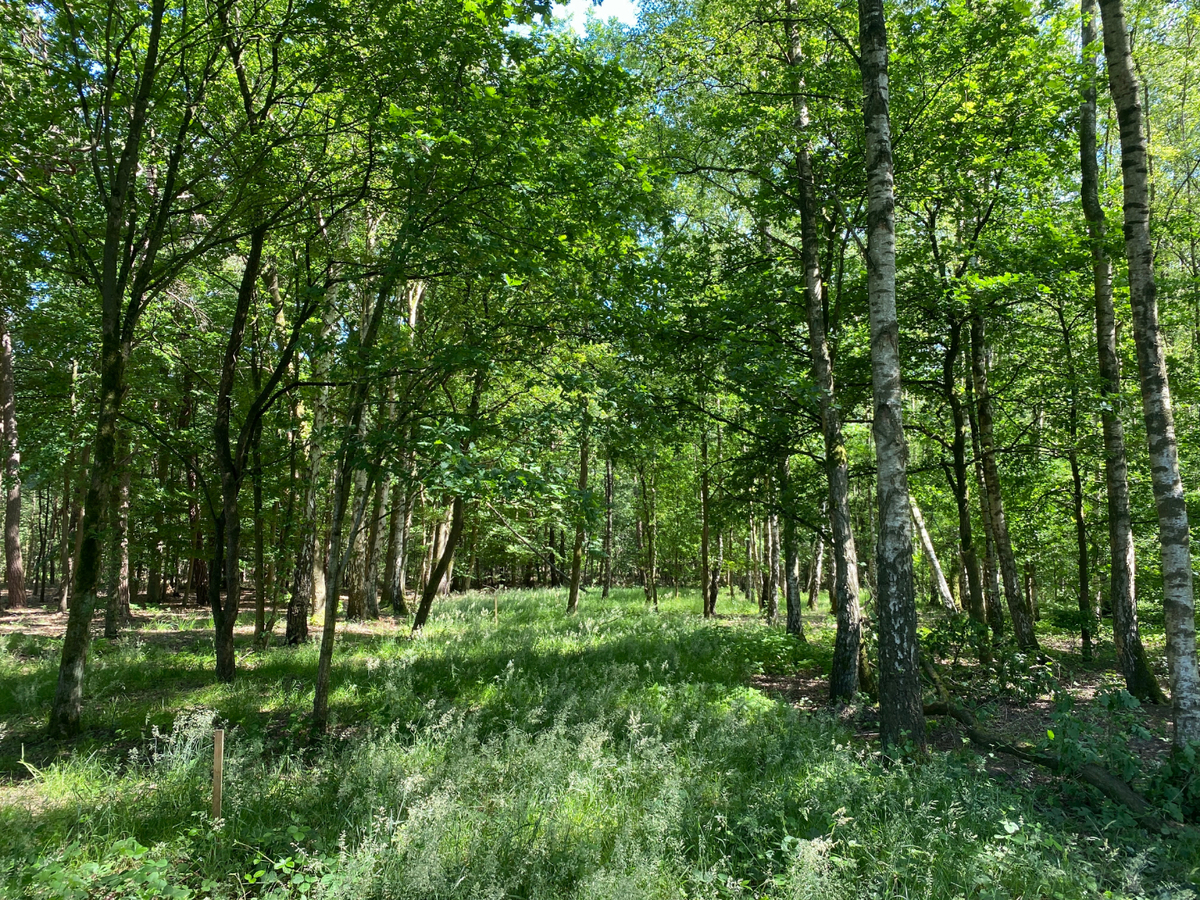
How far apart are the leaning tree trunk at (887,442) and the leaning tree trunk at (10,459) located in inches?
676

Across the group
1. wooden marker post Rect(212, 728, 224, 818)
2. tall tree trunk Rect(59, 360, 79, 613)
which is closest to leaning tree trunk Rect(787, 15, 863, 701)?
wooden marker post Rect(212, 728, 224, 818)

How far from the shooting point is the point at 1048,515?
57.9 feet

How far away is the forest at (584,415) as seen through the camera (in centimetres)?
405

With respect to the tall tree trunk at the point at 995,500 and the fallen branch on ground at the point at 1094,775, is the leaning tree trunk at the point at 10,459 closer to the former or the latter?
the fallen branch on ground at the point at 1094,775

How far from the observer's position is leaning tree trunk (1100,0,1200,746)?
572 centimetres

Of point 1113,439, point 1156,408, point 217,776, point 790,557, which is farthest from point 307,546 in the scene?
point 1113,439

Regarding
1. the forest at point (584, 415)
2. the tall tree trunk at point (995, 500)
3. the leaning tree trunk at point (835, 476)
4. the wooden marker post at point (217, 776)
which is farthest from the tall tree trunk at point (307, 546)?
the tall tree trunk at point (995, 500)

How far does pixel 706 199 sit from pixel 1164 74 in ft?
40.8

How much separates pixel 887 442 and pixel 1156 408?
9.16 feet

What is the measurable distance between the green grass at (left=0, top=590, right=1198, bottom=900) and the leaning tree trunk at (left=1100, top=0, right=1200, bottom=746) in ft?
6.25

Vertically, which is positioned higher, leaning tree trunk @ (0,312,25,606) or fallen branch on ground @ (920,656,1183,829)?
leaning tree trunk @ (0,312,25,606)

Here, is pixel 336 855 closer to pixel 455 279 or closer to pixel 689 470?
pixel 455 279

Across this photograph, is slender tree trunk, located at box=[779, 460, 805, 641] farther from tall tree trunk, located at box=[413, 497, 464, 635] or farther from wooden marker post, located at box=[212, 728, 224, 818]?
wooden marker post, located at box=[212, 728, 224, 818]

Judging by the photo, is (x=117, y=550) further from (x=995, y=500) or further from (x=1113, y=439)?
(x=1113, y=439)
